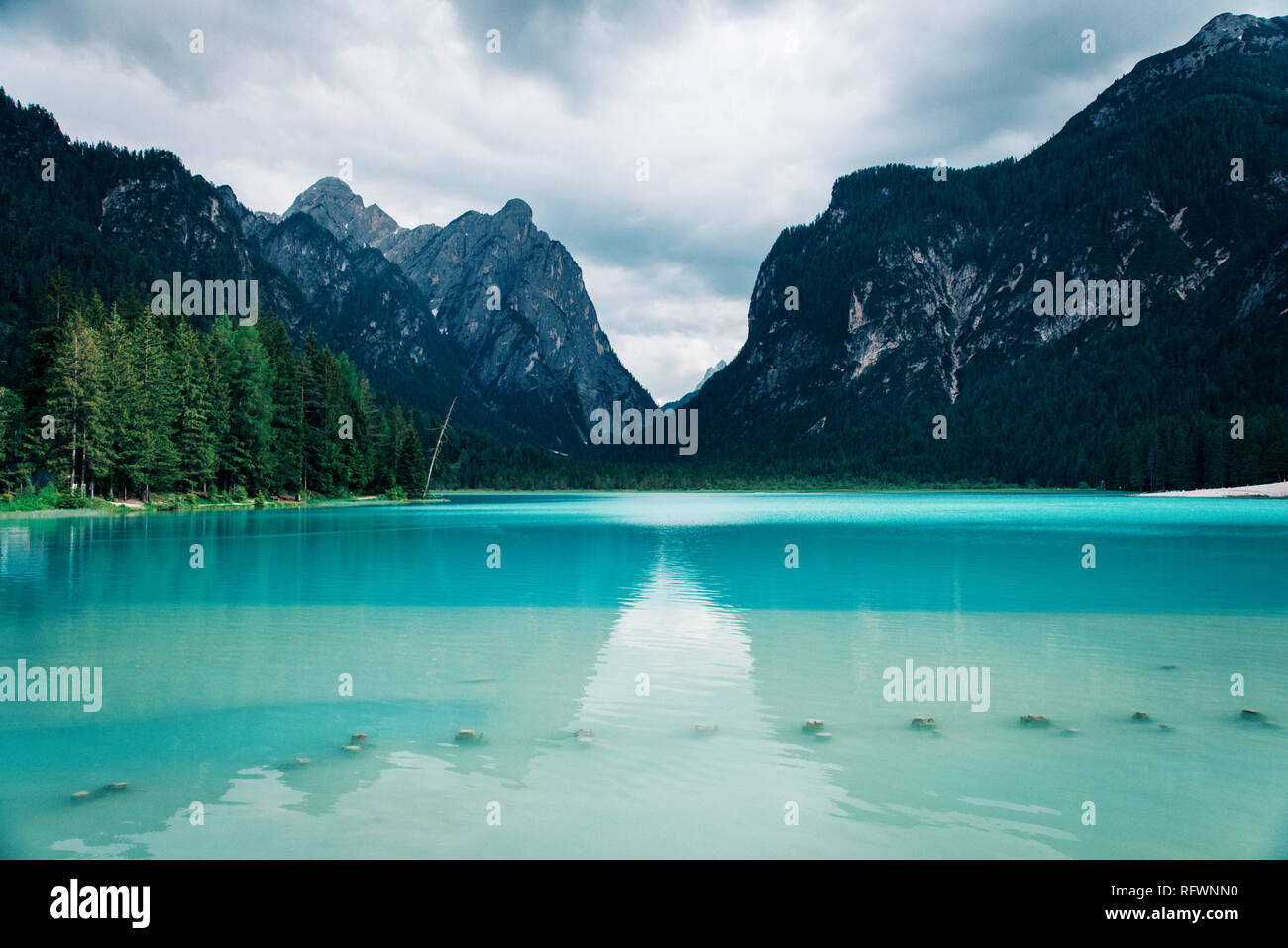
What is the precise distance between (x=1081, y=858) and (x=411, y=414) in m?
163

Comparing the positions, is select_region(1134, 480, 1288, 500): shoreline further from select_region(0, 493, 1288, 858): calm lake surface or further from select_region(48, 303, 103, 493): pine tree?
select_region(48, 303, 103, 493): pine tree

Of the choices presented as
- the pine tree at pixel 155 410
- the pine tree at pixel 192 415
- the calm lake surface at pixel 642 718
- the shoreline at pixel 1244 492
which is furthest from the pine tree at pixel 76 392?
the shoreline at pixel 1244 492

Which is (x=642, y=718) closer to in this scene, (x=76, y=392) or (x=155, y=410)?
(x=76, y=392)

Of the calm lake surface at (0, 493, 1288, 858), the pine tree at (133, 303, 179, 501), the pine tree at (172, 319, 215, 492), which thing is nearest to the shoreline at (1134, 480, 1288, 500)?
the calm lake surface at (0, 493, 1288, 858)

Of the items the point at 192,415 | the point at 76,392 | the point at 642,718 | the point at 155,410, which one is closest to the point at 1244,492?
the point at 642,718

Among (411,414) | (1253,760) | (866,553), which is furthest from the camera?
(411,414)

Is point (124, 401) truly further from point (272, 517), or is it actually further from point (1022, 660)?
point (1022, 660)

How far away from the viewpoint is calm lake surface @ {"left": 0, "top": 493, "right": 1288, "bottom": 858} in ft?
26.9

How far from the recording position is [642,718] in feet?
40.8

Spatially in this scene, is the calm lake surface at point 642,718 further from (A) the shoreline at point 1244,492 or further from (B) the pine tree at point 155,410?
(A) the shoreline at point 1244,492

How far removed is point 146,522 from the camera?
57.5 metres
